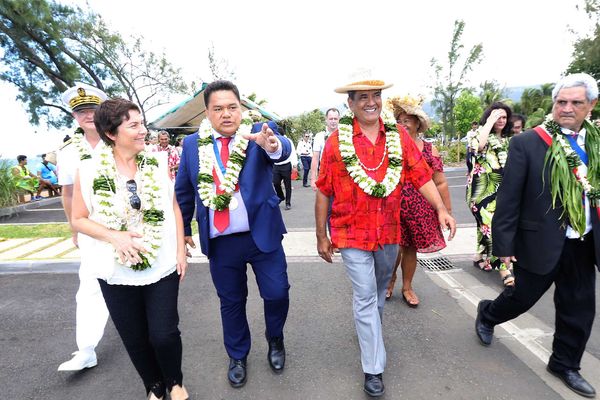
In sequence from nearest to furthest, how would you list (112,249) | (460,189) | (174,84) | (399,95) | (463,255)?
1. (112,249)
2. (399,95)
3. (463,255)
4. (460,189)
5. (174,84)

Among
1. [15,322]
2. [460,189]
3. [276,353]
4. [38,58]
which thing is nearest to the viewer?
[276,353]

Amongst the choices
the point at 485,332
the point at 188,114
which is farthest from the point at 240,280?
the point at 188,114

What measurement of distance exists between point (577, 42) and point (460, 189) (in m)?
25.6

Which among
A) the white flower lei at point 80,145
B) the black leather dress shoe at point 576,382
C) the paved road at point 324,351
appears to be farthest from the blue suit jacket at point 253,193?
the black leather dress shoe at point 576,382

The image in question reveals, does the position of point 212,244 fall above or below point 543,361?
above

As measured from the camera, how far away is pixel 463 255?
497cm

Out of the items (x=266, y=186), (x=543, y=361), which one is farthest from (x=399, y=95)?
(x=543, y=361)

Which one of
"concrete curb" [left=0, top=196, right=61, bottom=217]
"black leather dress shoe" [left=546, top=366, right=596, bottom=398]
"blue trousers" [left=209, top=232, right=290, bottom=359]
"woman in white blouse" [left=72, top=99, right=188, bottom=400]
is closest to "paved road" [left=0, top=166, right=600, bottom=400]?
"black leather dress shoe" [left=546, top=366, right=596, bottom=398]

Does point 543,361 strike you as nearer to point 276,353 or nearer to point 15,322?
point 276,353

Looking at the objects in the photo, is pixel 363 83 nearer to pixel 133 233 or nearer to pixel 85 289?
pixel 133 233

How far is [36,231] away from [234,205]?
22.2ft

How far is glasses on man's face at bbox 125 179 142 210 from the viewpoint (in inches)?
82.0

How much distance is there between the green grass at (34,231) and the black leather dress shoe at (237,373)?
556 cm

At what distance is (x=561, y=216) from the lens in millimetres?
2238
